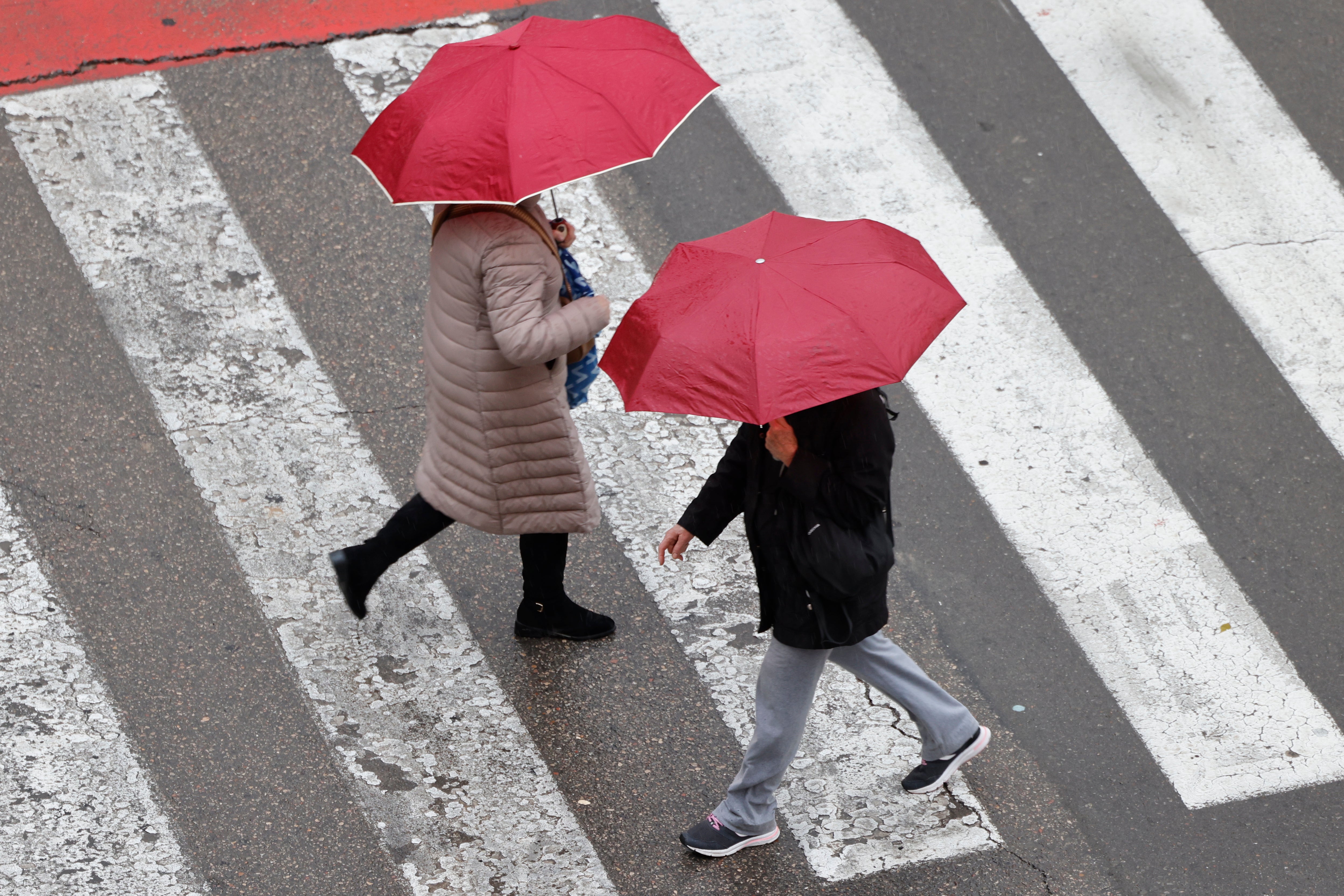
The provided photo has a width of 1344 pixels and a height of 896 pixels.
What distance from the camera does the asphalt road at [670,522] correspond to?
183 inches

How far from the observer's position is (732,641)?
5.17 metres

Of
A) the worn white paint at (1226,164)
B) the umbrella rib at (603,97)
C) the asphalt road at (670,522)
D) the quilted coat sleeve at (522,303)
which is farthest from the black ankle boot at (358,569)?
the worn white paint at (1226,164)

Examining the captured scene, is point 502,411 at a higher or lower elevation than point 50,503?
higher

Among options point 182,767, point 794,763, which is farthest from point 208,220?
point 794,763

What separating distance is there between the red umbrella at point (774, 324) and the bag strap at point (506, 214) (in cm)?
65

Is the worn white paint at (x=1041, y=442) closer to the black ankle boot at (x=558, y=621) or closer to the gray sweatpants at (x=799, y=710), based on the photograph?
the gray sweatpants at (x=799, y=710)

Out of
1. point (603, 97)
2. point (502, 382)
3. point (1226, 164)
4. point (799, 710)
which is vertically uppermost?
point (603, 97)

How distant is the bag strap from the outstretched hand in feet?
Answer: 2.78

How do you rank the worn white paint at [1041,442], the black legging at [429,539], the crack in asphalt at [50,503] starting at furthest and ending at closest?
the crack in asphalt at [50,503], the worn white paint at [1041,442], the black legging at [429,539]

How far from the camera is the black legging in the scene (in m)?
4.83

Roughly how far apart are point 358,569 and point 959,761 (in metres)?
2.15

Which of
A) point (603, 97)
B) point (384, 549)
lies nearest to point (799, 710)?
point (384, 549)

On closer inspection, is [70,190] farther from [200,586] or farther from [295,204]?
[200,586]

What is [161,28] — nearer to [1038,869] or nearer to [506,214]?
[506,214]
